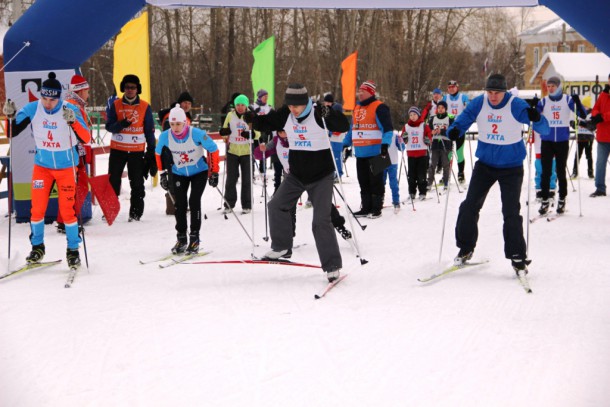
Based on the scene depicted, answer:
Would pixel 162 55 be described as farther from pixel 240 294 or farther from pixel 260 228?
pixel 240 294

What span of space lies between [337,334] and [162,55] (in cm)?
3663

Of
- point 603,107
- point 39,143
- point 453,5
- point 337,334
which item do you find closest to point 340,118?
point 337,334

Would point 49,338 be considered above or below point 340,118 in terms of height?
below

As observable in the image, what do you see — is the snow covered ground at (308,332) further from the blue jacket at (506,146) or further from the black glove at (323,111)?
the black glove at (323,111)

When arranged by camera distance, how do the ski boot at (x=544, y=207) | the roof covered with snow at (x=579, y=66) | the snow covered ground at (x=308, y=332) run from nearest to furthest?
1. the snow covered ground at (x=308, y=332)
2. the ski boot at (x=544, y=207)
3. the roof covered with snow at (x=579, y=66)

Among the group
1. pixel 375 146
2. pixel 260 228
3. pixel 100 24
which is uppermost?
pixel 100 24

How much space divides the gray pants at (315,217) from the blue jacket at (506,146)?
135 cm

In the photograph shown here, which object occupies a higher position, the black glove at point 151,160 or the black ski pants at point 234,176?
the black glove at point 151,160

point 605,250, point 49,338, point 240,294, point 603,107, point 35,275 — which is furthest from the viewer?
point 603,107

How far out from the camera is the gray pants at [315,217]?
5914mm

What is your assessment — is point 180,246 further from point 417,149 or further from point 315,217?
point 417,149

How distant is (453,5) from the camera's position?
10.2m

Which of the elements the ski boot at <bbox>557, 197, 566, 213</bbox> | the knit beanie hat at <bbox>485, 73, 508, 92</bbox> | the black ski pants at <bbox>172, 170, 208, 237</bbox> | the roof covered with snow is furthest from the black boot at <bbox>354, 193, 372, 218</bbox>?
the roof covered with snow

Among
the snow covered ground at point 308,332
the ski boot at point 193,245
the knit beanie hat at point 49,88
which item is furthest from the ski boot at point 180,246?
→ the knit beanie hat at point 49,88
